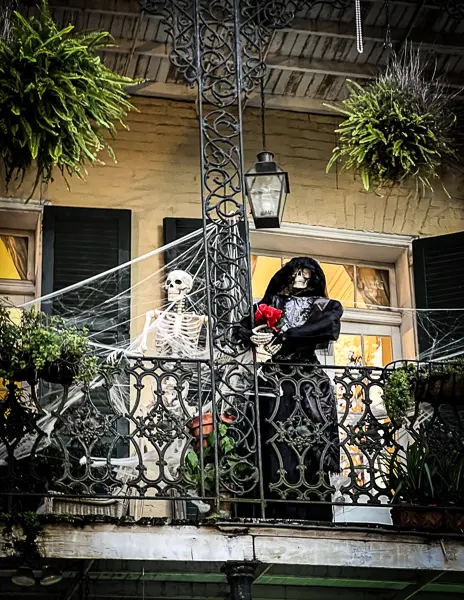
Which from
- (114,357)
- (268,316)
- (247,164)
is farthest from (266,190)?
(247,164)

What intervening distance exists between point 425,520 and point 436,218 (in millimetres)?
3400

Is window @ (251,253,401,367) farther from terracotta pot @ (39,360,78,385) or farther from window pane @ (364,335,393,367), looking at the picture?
terracotta pot @ (39,360,78,385)

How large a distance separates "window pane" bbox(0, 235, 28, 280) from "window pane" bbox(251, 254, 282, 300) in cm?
181

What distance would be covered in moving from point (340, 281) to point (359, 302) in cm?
26

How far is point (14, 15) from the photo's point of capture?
10.2 meters

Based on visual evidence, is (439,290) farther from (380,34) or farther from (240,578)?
(240,578)

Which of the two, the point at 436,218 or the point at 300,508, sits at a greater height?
the point at 436,218

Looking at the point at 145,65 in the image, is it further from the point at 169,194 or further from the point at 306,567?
the point at 306,567

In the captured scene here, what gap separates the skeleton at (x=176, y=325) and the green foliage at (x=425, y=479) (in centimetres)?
168

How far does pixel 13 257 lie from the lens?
39.1ft

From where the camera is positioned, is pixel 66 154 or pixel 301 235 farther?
pixel 301 235

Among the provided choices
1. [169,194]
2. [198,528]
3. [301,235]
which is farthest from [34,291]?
[198,528]

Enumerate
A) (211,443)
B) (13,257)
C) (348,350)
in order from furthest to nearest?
(348,350)
(13,257)
(211,443)

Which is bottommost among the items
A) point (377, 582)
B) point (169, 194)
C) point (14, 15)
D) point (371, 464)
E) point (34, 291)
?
point (377, 582)
